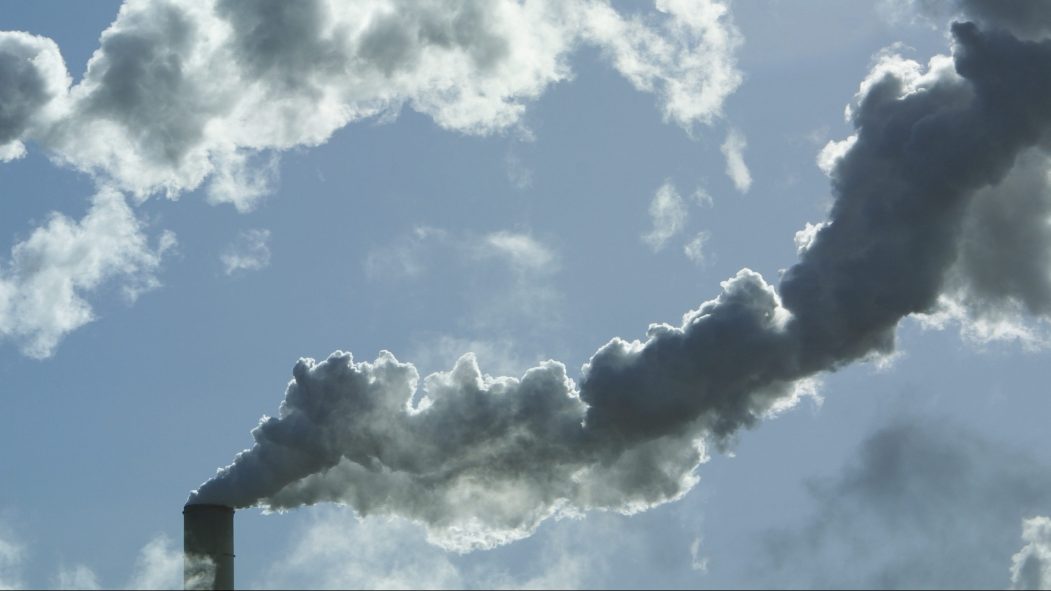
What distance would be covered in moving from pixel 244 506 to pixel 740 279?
21.5 meters

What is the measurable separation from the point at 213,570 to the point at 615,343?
17257 millimetres

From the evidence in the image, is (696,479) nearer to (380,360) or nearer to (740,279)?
(740,279)

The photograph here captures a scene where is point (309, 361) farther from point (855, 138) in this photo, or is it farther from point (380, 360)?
point (855, 138)

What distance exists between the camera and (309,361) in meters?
55.1

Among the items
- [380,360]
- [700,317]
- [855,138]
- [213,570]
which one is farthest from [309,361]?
[855,138]

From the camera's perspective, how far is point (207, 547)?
50.2 metres

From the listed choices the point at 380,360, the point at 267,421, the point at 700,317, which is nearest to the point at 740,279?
the point at 700,317

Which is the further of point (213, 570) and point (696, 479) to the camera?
point (696, 479)

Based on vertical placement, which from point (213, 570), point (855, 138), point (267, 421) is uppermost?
point (855, 138)

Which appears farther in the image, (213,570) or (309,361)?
(309,361)

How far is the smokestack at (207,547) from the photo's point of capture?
159 feet

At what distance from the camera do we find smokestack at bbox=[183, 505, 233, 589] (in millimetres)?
48344

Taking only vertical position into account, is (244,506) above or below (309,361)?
below

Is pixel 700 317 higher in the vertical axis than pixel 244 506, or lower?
higher
